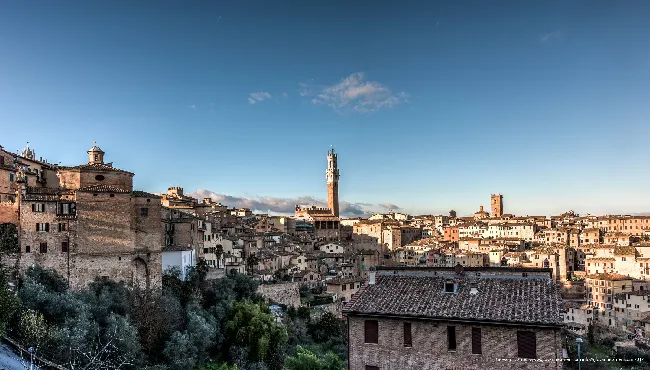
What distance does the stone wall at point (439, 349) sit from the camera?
472 inches

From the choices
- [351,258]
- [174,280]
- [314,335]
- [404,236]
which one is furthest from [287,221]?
[174,280]

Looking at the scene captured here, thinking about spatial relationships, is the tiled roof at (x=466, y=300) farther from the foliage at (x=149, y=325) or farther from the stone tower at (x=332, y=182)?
the stone tower at (x=332, y=182)

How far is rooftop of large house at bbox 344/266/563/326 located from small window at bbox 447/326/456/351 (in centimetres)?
32

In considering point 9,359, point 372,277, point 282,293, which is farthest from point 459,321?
point 282,293

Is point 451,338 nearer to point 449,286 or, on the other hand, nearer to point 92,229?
point 449,286

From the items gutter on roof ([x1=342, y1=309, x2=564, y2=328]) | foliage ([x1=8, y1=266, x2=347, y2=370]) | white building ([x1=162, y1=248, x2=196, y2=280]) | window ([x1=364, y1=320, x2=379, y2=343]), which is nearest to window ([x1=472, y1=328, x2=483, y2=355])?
gutter on roof ([x1=342, y1=309, x2=564, y2=328])

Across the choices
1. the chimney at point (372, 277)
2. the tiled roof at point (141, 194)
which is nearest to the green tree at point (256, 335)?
the tiled roof at point (141, 194)

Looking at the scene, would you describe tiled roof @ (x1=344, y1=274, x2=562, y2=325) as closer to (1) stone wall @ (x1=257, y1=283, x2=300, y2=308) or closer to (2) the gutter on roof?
(2) the gutter on roof

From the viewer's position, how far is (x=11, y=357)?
20.8m

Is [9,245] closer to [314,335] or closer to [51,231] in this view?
[51,231]

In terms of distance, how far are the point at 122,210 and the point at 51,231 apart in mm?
3934

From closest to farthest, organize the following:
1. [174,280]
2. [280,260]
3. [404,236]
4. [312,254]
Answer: [174,280] < [280,260] < [312,254] < [404,236]

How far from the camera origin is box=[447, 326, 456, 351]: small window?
12781mm

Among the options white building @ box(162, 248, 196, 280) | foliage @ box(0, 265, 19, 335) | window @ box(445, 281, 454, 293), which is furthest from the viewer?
white building @ box(162, 248, 196, 280)
